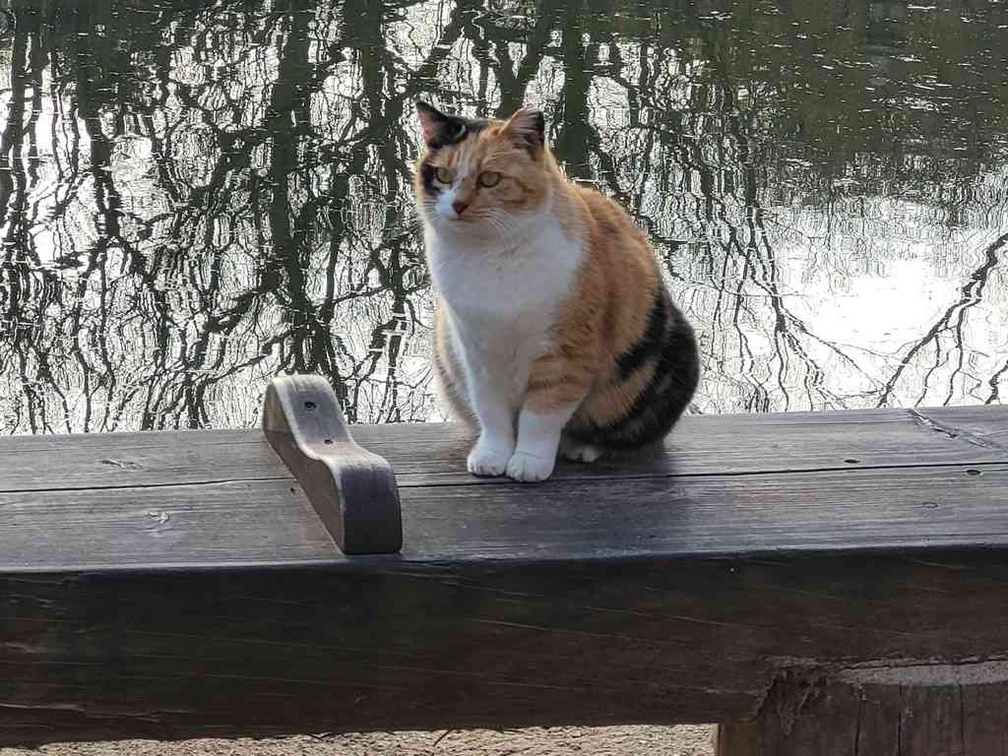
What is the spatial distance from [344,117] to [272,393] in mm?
4669

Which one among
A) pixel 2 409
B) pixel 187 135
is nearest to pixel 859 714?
pixel 2 409

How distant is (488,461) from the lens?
6.12ft

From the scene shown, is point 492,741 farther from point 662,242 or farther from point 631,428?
point 662,242

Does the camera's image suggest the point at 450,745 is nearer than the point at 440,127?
No

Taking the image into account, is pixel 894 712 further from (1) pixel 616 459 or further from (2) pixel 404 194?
(2) pixel 404 194

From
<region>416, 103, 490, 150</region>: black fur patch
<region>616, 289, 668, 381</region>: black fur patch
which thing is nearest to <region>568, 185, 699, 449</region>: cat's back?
<region>616, 289, 668, 381</region>: black fur patch

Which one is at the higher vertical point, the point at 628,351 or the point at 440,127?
the point at 440,127

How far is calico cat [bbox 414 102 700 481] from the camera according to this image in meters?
1.94

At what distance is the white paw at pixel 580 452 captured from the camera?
76.8 inches

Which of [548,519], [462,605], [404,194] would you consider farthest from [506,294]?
[404,194]

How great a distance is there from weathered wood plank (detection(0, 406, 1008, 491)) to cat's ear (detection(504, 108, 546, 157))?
0.47 meters

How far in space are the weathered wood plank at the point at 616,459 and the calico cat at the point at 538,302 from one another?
0.07m

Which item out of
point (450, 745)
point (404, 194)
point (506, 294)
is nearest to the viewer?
point (506, 294)

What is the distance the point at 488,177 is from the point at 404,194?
3402 millimetres
